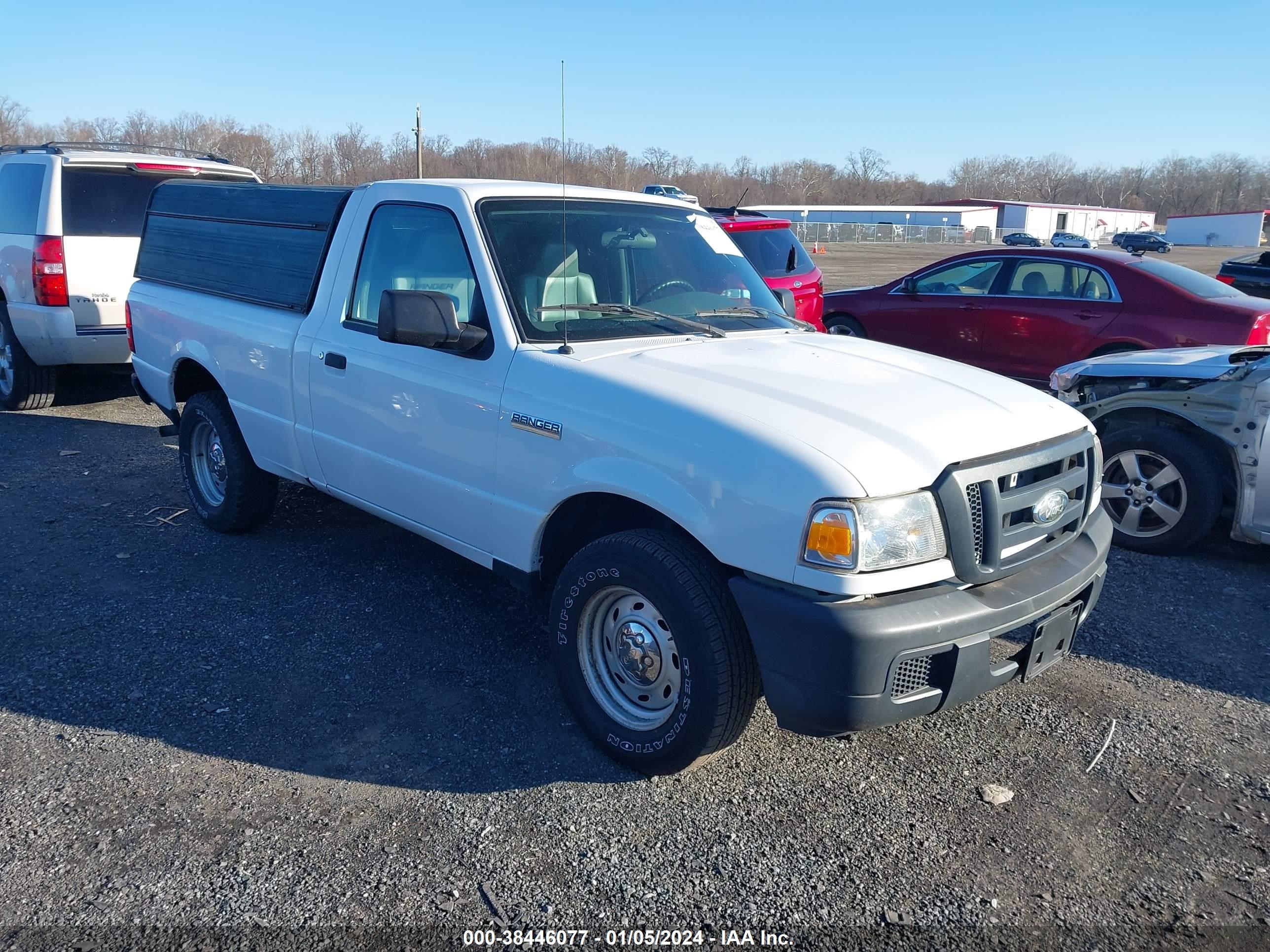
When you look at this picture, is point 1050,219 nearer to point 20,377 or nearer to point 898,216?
point 898,216

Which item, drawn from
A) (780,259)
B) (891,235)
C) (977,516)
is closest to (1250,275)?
(780,259)

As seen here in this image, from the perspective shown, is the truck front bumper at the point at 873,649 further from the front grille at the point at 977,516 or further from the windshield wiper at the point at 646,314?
the windshield wiper at the point at 646,314

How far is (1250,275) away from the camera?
50.3 ft

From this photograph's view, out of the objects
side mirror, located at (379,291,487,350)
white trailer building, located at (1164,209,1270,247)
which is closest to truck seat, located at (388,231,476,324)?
side mirror, located at (379,291,487,350)

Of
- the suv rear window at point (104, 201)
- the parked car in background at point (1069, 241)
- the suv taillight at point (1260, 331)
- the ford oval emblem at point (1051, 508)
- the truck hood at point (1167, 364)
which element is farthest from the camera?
the parked car in background at point (1069, 241)

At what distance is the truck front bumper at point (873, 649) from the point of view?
2.80 m

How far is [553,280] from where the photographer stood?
4016 mm

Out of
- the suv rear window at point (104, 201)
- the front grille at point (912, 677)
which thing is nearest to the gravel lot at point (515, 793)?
the front grille at point (912, 677)

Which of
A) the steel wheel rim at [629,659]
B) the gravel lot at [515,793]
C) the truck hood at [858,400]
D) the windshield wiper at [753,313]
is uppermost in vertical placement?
the windshield wiper at [753,313]

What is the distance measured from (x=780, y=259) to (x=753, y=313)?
18.7 feet

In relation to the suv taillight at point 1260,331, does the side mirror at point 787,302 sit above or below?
above

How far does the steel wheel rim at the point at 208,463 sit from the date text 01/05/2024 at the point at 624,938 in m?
3.76

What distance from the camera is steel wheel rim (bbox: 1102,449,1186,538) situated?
5.63 metres

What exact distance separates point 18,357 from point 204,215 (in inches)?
161
